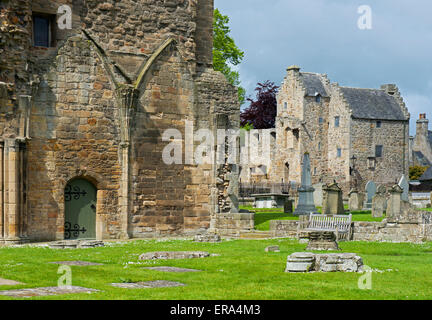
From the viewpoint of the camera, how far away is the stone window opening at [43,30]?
24734mm

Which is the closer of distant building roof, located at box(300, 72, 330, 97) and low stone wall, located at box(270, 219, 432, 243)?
low stone wall, located at box(270, 219, 432, 243)

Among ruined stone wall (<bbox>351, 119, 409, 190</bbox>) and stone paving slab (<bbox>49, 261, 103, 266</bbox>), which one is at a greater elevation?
ruined stone wall (<bbox>351, 119, 409, 190</bbox>)

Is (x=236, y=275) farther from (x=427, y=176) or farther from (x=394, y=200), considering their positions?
(x=427, y=176)

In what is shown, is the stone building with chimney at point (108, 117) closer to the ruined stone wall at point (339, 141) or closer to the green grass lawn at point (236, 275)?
the green grass lawn at point (236, 275)

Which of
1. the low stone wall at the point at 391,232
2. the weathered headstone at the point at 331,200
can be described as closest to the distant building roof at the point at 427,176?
the weathered headstone at the point at 331,200

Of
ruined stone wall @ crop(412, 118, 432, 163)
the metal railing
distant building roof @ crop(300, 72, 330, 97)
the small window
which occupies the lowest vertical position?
the metal railing

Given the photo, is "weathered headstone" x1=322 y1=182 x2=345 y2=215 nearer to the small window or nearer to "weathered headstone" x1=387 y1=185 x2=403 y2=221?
"weathered headstone" x1=387 y1=185 x2=403 y2=221

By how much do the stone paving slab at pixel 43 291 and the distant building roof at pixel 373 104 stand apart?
63.5 metres

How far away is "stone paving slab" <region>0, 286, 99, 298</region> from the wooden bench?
37.8 feet

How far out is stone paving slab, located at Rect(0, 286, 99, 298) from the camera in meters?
10.5

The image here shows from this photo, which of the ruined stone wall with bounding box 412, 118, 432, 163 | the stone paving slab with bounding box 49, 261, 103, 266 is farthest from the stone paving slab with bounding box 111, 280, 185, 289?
the ruined stone wall with bounding box 412, 118, 432, 163

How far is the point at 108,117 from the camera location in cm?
2505

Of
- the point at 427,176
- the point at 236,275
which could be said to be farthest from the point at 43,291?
the point at 427,176
